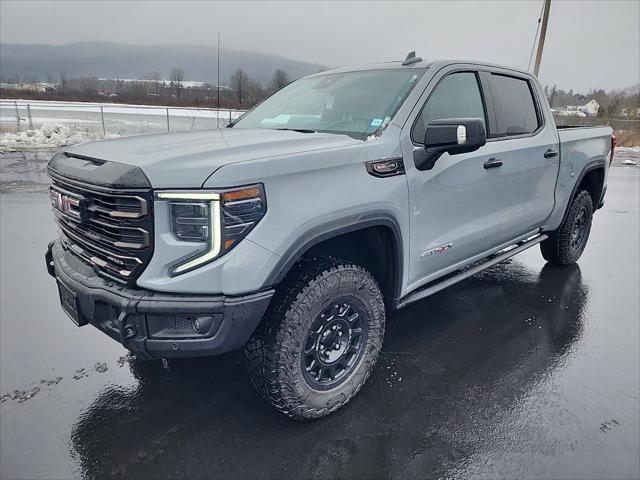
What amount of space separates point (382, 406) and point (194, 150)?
5.92 feet

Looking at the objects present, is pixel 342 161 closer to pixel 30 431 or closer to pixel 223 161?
pixel 223 161

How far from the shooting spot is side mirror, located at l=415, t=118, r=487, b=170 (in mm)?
2525

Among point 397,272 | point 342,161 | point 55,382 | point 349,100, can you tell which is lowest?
point 55,382

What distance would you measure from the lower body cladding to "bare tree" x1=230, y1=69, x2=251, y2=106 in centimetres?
441

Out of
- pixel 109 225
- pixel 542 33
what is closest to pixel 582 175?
pixel 109 225

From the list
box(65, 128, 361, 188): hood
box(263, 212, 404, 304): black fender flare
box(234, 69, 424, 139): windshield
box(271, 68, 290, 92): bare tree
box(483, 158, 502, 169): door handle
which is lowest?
box(263, 212, 404, 304): black fender flare

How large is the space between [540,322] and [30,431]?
373 centimetres

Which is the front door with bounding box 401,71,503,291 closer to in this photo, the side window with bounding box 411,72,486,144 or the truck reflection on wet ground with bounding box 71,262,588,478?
the side window with bounding box 411,72,486,144

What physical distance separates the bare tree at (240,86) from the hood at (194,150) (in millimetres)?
3441

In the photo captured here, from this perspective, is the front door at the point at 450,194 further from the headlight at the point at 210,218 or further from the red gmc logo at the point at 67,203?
the red gmc logo at the point at 67,203

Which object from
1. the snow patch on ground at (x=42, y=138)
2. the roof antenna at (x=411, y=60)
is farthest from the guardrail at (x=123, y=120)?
the roof antenna at (x=411, y=60)

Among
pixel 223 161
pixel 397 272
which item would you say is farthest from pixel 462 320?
pixel 223 161

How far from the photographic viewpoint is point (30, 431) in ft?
7.95

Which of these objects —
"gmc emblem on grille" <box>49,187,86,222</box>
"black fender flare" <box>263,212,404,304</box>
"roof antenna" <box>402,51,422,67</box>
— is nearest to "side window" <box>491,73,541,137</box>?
"roof antenna" <box>402,51,422,67</box>
